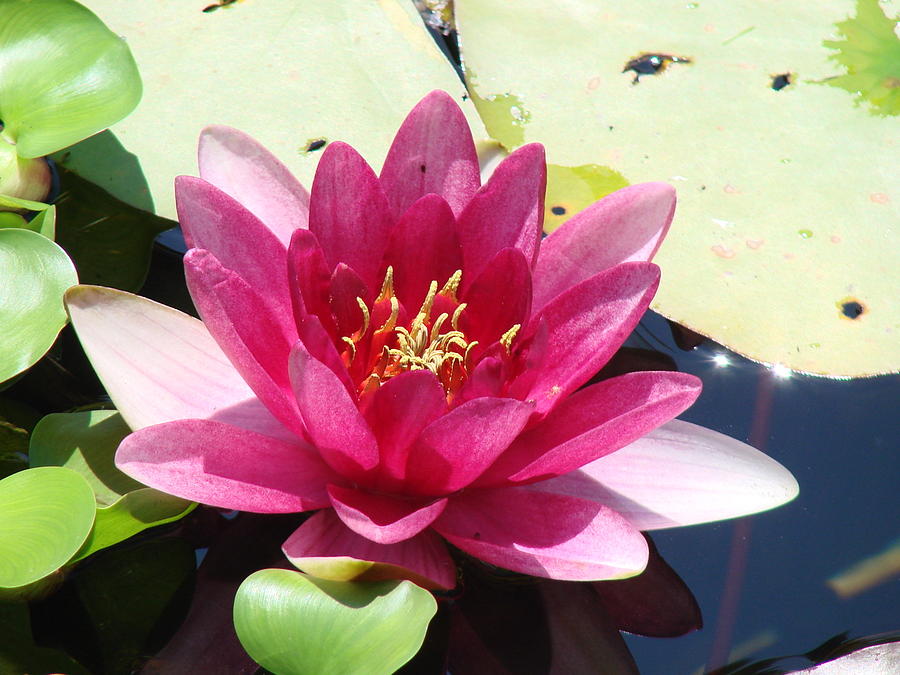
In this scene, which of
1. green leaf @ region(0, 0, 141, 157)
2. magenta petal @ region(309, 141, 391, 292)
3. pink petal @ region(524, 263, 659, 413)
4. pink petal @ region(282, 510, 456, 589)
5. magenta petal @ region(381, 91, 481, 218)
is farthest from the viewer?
green leaf @ region(0, 0, 141, 157)

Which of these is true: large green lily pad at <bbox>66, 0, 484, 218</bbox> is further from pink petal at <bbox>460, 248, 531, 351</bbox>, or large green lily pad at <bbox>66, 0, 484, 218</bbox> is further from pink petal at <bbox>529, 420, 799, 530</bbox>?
pink petal at <bbox>529, 420, 799, 530</bbox>

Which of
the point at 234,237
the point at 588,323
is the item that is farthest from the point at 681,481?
the point at 234,237

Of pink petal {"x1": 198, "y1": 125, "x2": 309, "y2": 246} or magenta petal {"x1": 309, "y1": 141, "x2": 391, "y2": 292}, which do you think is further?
pink petal {"x1": 198, "y1": 125, "x2": 309, "y2": 246}

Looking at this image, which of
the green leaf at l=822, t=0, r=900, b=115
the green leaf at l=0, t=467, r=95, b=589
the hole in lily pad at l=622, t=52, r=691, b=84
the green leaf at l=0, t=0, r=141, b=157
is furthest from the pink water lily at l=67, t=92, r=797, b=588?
the green leaf at l=822, t=0, r=900, b=115

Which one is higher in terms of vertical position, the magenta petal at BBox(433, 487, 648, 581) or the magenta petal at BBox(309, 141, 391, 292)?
the magenta petal at BBox(309, 141, 391, 292)

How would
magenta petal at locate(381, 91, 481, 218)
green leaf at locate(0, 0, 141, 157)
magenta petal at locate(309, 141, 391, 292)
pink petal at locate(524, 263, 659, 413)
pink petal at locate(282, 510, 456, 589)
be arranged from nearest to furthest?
pink petal at locate(282, 510, 456, 589) → pink petal at locate(524, 263, 659, 413) → magenta petal at locate(309, 141, 391, 292) → magenta petal at locate(381, 91, 481, 218) → green leaf at locate(0, 0, 141, 157)

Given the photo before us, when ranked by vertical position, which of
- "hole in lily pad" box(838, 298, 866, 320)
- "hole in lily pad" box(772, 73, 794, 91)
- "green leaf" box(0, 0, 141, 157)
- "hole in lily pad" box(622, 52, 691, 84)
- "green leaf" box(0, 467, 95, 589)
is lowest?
"hole in lily pad" box(838, 298, 866, 320)

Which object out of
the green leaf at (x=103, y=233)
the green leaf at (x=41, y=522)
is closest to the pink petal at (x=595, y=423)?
the green leaf at (x=41, y=522)

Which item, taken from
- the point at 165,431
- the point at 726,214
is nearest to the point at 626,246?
the point at 726,214
